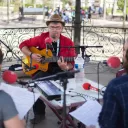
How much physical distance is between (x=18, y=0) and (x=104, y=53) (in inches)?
868

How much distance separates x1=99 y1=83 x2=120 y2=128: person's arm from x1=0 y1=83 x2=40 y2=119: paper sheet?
2.56 feet

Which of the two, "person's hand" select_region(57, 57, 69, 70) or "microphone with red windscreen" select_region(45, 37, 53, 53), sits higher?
"microphone with red windscreen" select_region(45, 37, 53, 53)

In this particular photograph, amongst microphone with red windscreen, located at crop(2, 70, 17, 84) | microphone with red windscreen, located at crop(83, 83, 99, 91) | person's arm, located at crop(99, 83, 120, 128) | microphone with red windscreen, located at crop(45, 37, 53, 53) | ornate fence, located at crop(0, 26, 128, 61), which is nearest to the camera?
person's arm, located at crop(99, 83, 120, 128)

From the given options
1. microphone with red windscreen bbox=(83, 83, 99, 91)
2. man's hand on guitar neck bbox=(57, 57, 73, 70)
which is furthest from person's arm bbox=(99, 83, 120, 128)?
man's hand on guitar neck bbox=(57, 57, 73, 70)

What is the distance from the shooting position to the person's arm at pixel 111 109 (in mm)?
1625

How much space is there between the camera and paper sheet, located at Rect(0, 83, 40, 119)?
7.35ft

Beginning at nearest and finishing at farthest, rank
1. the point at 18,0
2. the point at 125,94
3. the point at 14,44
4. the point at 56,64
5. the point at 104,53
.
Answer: the point at 125,94
the point at 56,64
the point at 104,53
the point at 14,44
the point at 18,0

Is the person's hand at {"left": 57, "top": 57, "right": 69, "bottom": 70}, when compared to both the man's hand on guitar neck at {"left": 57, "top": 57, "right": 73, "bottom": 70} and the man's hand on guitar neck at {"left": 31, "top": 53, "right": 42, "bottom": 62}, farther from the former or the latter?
the man's hand on guitar neck at {"left": 31, "top": 53, "right": 42, "bottom": 62}

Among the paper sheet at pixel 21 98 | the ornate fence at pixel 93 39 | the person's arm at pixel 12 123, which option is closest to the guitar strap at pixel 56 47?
the paper sheet at pixel 21 98

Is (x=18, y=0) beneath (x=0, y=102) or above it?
above

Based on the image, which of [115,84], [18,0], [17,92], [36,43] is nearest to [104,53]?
[36,43]

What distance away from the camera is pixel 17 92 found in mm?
2387

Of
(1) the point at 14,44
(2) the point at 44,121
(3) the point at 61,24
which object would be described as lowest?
(2) the point at 44,121

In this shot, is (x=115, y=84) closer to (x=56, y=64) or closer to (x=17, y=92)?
(x=17, y=92)
